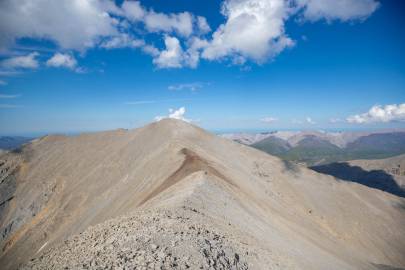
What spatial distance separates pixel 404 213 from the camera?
240ft

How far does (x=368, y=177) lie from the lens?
171750 millimetres

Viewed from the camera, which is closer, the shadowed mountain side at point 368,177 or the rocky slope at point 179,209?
the rocky slope at point 179,209

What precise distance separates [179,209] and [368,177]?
604 ft

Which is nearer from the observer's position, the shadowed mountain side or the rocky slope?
the rocky slope

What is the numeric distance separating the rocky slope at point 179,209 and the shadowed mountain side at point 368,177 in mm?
85024

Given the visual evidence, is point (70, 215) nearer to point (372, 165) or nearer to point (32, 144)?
point (32, 144)

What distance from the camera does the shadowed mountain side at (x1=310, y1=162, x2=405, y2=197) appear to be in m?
151

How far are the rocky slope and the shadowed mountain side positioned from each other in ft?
279

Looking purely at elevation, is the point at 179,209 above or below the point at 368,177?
above

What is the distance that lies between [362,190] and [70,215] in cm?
7259

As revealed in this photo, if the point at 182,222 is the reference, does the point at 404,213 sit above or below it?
below

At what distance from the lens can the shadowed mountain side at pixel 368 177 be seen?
151087 mm

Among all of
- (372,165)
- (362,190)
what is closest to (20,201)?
(362,190)

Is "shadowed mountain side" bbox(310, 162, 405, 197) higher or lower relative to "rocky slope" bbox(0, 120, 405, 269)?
lower
